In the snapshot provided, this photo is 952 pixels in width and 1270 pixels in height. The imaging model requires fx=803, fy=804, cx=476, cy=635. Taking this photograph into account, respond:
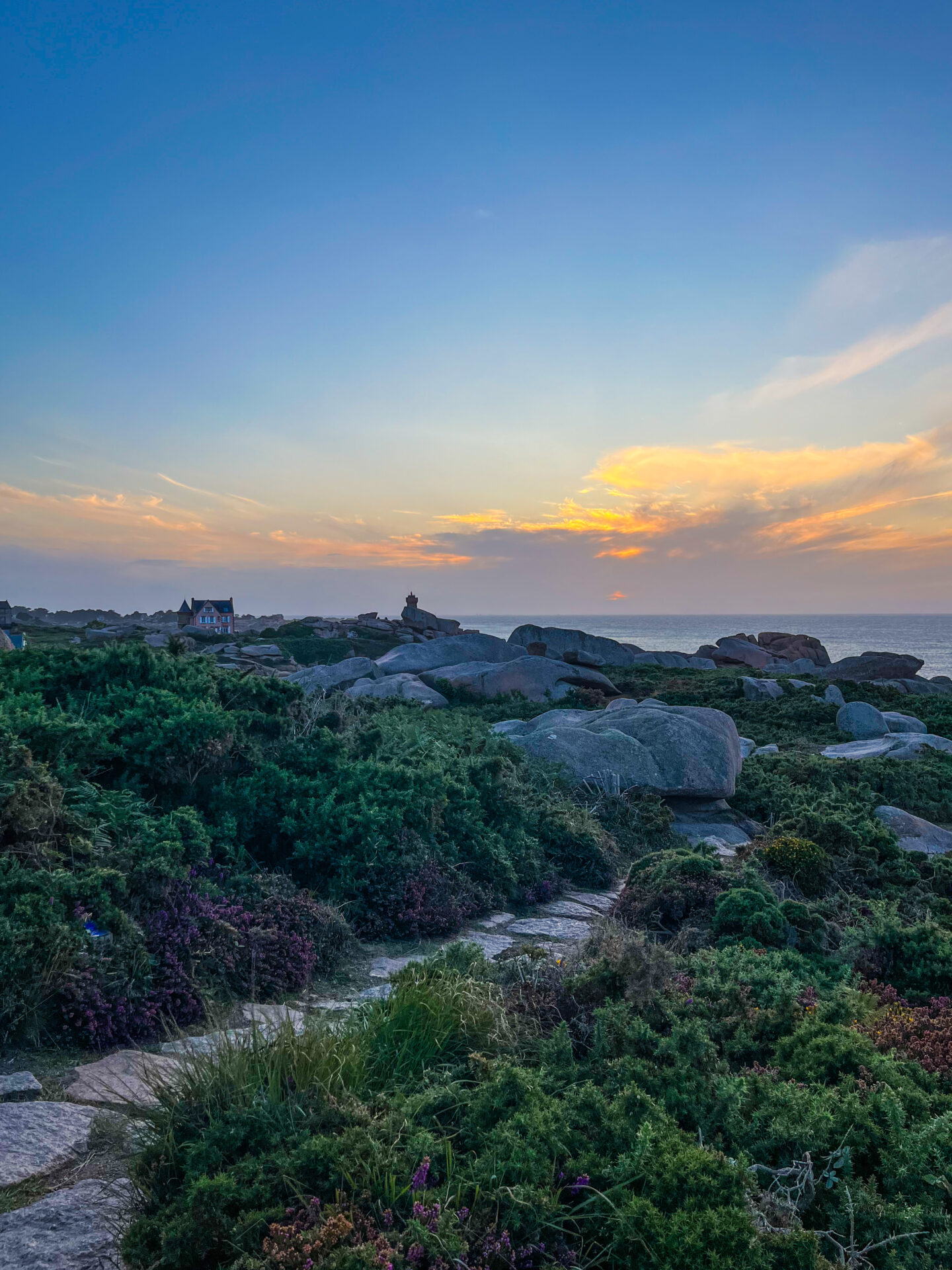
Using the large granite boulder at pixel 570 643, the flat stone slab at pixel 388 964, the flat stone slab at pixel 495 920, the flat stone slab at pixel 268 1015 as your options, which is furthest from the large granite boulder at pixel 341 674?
the flat stone slab at pixel 268 1015

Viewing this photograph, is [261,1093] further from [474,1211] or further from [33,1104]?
[33,1104]

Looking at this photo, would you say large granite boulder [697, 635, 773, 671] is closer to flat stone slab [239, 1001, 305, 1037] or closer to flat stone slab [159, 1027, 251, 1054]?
flat stone slab [239, 1001, 305, 1037]

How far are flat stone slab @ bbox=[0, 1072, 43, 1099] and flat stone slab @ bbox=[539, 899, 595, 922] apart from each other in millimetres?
4242

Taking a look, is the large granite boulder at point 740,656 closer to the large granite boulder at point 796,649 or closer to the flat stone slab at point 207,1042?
the large granite boulder at point 796,649

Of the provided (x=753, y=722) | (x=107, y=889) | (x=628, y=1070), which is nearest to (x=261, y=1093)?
(x=628, y=1070)

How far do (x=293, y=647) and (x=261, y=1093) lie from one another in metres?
38.6

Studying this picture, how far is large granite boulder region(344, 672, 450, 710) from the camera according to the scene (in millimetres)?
21344

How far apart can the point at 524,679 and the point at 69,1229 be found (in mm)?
22117

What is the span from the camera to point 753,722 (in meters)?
20.0

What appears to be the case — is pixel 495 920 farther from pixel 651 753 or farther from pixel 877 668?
pixel 877 668

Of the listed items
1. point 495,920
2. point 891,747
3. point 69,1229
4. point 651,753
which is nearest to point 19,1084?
point 69,1229

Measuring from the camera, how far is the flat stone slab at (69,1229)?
8.38 ft

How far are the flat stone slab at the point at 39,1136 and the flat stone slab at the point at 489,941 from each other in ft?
9.57

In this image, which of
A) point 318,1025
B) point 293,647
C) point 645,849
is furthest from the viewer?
point 293,647
